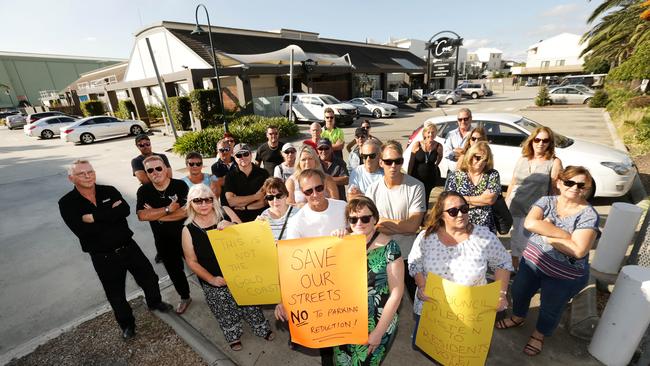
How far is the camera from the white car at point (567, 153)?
5.41 metres

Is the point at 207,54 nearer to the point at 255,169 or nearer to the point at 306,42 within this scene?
the point at 306,42

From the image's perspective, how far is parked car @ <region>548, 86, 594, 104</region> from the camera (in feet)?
73.7

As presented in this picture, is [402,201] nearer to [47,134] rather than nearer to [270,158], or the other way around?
[270,158]

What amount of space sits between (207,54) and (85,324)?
67.3ft

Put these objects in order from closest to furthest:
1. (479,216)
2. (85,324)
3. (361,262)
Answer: (361,262) < (479,216) < (85,324)

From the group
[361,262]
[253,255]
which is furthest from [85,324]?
[361,262]

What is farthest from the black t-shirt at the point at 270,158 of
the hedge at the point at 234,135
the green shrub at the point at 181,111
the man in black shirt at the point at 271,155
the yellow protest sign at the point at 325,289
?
the green shrub at the point at 181,111

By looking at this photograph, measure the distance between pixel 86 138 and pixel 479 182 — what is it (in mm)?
21509

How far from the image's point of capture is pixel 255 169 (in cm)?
390

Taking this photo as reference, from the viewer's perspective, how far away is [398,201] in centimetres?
285

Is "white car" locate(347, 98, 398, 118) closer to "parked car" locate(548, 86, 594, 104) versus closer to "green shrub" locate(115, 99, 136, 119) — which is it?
→ "parked car" locate(548, 86, 594, 104)

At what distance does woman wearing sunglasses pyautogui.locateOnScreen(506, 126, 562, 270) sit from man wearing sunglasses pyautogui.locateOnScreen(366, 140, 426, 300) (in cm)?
164

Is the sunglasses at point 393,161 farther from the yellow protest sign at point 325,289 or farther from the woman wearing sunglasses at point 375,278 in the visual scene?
the yellow protest sign at point 325,289

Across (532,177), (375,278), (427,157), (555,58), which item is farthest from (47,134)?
(555,58)
